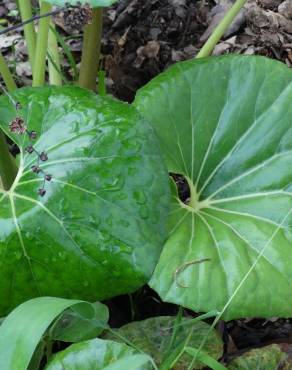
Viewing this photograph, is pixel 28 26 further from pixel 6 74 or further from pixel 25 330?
pixel 25 330

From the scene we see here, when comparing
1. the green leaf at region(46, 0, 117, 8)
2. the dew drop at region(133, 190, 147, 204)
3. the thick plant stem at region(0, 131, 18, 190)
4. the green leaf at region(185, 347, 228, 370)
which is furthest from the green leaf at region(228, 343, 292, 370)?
the green leaf at region(46, 0, 117, 8)

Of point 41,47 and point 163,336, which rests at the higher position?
point 41,47

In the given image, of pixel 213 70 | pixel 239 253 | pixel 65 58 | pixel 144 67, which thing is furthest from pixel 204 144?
pixel 65 58

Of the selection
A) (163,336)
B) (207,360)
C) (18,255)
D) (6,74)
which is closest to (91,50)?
(6,74)

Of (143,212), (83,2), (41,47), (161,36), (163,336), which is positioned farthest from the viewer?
(161,36)

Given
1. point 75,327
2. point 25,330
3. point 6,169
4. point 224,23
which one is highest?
point 224,23

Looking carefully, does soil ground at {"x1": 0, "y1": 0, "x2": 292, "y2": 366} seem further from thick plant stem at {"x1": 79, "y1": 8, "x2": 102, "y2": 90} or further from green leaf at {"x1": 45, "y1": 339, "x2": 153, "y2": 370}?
green leaf at {"x1": 45, "y1": 339, "x2": 153, "y2": 370}

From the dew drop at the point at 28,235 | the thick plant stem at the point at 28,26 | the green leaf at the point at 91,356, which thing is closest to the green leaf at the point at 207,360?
the green leaf at the point at 91,356
